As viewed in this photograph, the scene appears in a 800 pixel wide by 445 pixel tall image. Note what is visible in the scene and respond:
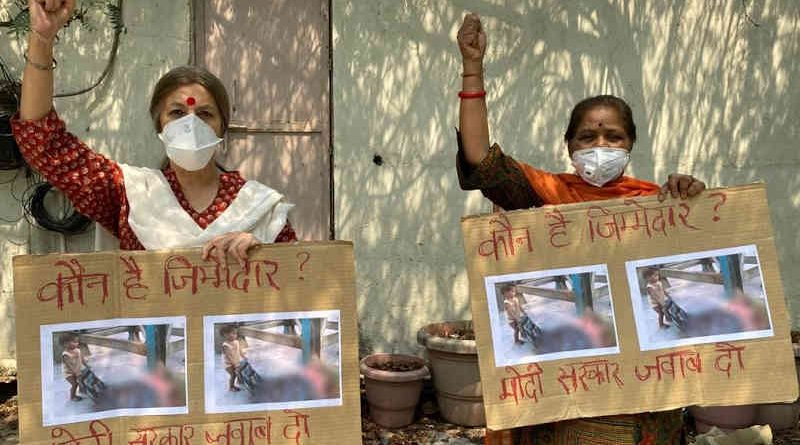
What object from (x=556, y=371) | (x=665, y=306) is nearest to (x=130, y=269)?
(x=556, y=371)

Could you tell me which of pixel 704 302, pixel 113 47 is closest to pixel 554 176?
pixel 704 302

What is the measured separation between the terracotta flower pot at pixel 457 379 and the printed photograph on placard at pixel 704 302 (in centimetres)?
181

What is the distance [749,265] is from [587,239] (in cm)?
40

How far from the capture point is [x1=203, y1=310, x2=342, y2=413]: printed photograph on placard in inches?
53.2

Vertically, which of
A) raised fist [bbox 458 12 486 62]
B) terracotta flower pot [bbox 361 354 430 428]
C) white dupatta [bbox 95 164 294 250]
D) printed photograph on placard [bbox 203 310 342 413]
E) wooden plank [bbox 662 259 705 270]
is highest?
raised fist [bbox 458 12 486 62]

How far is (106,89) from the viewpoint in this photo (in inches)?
140

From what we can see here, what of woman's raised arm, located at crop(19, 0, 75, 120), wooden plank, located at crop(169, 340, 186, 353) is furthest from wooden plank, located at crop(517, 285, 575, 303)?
woman's raised arm, located at crop(19, 0, 75, 120)

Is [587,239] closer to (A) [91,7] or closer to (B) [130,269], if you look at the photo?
(B) [130,269]

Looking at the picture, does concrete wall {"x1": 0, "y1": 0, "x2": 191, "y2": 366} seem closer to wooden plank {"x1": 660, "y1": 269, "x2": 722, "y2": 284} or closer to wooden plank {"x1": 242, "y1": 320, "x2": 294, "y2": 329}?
wooden plank {"x1": 242, "y1": 320, "x2": 294, "y2": 329}

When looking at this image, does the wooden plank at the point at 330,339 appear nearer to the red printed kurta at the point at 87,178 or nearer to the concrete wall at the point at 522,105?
the red printed kurta at the point at 87,178

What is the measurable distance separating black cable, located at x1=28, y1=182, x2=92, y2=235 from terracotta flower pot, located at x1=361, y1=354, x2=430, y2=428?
1973 millimetres

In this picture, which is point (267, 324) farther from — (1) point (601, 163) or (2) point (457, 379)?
(2) point (457, 379)

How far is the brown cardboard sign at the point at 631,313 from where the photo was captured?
1427 millimetres

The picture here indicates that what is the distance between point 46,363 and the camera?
1303 mm
